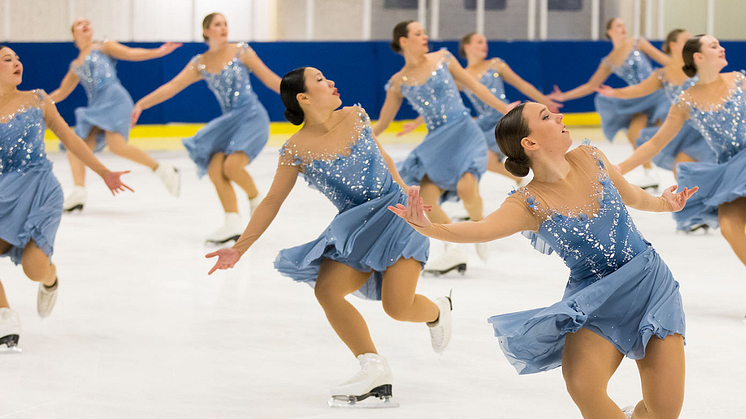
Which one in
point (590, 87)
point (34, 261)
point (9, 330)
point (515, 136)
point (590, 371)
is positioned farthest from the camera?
point (590, 87)

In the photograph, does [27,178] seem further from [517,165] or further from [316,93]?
[517,165]

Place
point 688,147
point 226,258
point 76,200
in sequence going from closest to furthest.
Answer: point 226,258 < point 688,147 < point 76,200

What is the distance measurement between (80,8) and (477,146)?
7.80 metres

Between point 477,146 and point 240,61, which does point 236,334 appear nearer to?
point 477,146

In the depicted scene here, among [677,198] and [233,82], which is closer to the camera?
[677,198]

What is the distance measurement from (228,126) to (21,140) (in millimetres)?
2428

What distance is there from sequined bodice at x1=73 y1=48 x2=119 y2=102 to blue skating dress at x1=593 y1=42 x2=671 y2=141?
3.94 meters

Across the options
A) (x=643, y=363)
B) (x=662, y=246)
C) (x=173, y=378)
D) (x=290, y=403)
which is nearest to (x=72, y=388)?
(x=173, y=378)

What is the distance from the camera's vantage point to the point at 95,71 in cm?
800

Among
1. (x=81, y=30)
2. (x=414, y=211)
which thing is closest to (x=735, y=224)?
(x=414, y=211)

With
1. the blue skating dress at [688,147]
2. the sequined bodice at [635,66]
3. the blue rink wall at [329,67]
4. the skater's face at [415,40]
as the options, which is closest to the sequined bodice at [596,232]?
the skater's face at [415,40]

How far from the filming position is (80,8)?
472 inches

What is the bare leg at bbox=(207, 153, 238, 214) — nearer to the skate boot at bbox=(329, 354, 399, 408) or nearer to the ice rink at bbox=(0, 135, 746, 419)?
the ice rink at bbox=(0, 135, 746, 419)

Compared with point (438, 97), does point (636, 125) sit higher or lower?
lower
